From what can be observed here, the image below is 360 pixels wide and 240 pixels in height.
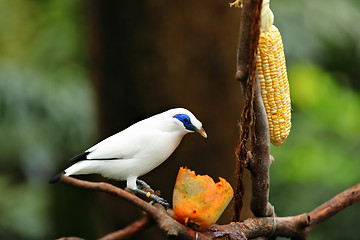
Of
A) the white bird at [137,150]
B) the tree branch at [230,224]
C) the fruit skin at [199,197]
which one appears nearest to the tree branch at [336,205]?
the tree branch at [230,224]

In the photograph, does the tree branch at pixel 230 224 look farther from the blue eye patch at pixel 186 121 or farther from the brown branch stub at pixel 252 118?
the blue eye patch at pixel 186 121

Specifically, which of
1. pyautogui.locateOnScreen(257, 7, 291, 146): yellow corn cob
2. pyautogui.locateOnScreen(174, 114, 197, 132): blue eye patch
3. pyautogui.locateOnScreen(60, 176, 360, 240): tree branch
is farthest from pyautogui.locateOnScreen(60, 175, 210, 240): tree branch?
pyautogui.locateOnScreen(257, 7, 291, 146): yellow corn cob

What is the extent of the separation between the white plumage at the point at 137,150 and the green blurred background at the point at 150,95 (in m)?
0.85

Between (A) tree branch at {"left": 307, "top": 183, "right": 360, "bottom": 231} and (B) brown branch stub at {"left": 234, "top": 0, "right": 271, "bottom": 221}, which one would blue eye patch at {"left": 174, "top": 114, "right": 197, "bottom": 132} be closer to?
(B) brown branch stub at {"left": 234, "top": 0, "right": 271, "bottom": 221}

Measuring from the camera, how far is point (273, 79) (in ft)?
2.71

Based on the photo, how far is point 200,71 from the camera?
1690mm

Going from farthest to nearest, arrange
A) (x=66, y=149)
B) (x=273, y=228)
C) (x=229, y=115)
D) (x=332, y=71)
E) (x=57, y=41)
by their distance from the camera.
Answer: (x=332, y=71) → (x=57, y=41) → (x=66, y=149) → (x=229, y=115) → (x=273, y=228)

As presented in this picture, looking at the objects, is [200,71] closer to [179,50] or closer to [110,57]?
[179,50]

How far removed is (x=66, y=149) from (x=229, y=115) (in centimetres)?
190

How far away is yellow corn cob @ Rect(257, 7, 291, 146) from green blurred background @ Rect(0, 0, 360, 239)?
793 mm

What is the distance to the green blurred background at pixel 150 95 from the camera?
1641 mm

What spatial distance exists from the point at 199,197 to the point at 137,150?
5.4 inches

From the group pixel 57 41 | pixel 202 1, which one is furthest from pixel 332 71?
pixel 202 1

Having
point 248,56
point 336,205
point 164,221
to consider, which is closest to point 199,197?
point 164,221
